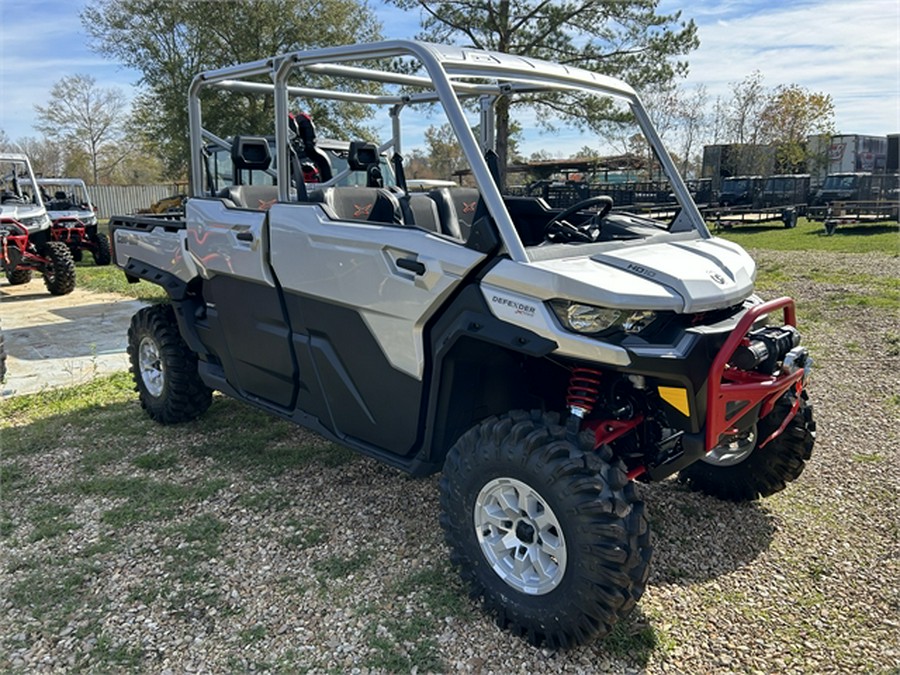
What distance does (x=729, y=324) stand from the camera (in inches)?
104

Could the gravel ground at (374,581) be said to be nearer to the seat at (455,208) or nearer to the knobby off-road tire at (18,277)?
the seat at (455,208)

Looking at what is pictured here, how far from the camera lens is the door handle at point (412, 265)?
2.89m

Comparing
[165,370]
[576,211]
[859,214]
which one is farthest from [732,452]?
[859,214]

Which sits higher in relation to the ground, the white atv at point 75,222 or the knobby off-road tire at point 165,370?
the white atv at point 75,222

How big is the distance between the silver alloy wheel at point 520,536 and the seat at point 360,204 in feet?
4.55

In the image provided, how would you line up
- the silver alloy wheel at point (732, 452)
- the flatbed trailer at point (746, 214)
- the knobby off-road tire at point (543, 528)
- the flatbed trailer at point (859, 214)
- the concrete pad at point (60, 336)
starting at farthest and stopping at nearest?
the flatbed trailer at point (746, 214) → the flatbed trailer at point (859, 214) → the concrete pad at point (60, 336) → the silver alloy wheel at point (732, 452) → the knobby off-road tire at point (543, 528)

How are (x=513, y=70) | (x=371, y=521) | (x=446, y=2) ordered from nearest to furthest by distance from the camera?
(x=513, y=70) < (x=371, y=521) < (x=446, y=2)

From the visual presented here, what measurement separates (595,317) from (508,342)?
328 mm

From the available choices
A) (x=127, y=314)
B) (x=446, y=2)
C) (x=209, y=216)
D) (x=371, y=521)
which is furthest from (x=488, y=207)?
(x=446, y=2)

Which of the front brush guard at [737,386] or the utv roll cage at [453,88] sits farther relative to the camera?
the utv roll cage at [453,88]

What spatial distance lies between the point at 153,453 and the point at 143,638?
6.47ft

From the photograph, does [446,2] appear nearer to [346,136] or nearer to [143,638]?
[346,136]

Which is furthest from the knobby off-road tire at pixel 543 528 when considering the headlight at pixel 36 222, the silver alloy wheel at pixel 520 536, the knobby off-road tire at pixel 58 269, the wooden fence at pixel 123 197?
the wooden fence at pixel 123 197

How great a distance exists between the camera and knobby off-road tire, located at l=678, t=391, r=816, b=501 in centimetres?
343
